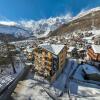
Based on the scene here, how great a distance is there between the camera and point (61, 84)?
54.5 meters

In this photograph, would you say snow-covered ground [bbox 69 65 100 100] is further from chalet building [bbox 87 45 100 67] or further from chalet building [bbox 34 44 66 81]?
chalet building [bbox 87 45 100 67]

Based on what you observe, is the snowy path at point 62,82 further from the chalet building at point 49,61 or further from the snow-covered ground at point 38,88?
the chalet building at point 49,61

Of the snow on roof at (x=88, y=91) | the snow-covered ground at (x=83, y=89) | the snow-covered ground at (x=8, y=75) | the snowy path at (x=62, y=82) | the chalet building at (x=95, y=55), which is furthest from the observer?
the chalet building at (x=95, y=55)

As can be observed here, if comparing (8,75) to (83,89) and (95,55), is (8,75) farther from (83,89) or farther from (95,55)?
(95,55)

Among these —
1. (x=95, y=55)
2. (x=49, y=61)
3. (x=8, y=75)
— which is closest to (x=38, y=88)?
(x=49, y=61)

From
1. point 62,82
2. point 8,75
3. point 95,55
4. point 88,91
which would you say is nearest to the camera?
point 88,91

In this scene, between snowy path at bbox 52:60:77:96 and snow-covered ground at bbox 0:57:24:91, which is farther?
snow-covered ground at bbox 0:57:24:91

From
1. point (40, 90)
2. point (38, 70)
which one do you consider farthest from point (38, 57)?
point (40, 90)

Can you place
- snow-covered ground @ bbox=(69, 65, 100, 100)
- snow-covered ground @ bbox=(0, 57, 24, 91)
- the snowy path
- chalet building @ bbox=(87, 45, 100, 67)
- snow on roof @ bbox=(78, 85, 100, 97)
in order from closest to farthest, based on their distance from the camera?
snow-covered ground @ bbox=(69, 65, 100, 100) → snow on roof @ bbox=(78, 85, 100, 97) → the snowy path → snow-covered ground @ bbox=(0, 57, 24, 91) → chalet building @ bbox=(87, 45, 100, 67)

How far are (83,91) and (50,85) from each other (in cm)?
971

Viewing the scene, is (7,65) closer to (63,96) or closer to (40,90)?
(40,90)

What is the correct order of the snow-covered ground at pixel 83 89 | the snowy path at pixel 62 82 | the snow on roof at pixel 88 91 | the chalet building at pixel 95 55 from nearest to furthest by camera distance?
the snow-covered ground at pixel 83 89 < the snow on roof at pixel 88 91 < the snowy path at pixel 62 82 < the chalet building at pixel 95 55

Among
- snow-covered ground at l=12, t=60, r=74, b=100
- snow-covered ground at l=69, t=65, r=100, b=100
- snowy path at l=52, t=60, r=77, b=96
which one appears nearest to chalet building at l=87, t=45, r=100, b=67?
snowy path at l=52, t=60, r=77, b=96

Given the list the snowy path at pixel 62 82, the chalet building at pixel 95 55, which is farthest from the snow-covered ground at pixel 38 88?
the chalet building at pixel 95 55
